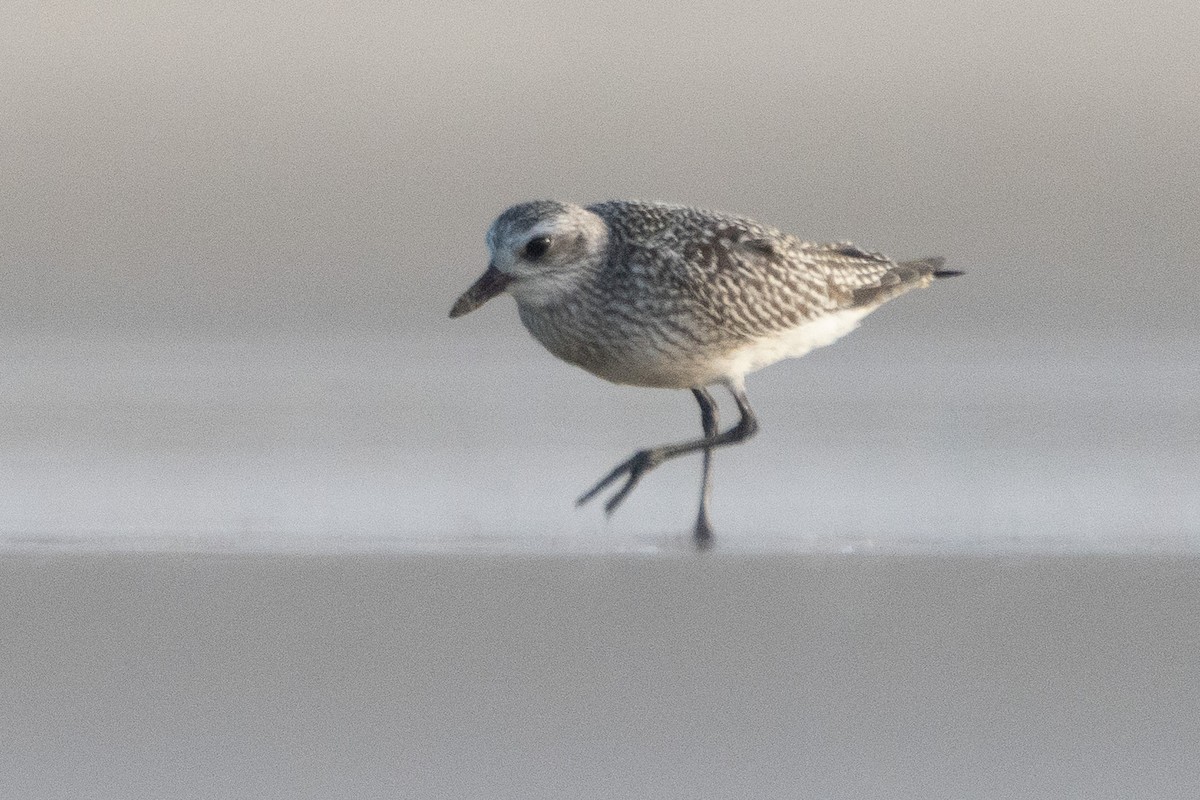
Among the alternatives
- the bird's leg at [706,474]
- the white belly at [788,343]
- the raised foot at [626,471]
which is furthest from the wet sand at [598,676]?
the white belly at [788,343]

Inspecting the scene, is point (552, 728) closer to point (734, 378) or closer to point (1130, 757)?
point (1130, 757)

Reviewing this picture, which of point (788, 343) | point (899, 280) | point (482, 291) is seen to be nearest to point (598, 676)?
point (482, 291)

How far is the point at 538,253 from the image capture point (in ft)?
22.7

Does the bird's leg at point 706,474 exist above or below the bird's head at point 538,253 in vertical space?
below

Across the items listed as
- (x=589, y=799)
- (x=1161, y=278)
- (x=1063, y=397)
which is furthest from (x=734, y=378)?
(x=1161, y=278)

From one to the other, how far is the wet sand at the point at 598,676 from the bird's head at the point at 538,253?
1.26m

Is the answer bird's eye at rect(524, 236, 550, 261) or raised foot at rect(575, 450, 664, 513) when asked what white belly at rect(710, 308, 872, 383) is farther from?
bird's eye at rect(524, 236, 550, 261)

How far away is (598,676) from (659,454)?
83.5 inches

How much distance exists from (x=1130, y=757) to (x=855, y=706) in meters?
0.61

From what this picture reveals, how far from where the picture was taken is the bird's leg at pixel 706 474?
658 cm

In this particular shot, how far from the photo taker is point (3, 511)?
679cm

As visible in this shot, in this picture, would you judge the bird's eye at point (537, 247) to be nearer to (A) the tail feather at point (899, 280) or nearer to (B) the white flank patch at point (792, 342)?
(B) the white flank patch at point (792, 342)

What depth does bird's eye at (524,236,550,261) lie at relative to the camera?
6.89 meters

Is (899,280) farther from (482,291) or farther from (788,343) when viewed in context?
(482,291)
